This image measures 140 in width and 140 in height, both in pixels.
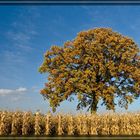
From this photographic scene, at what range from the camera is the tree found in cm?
3553

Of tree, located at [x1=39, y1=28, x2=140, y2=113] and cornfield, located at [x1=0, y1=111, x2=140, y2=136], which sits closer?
cornfield, located at [x1=0, y1=111, x2=140, y2=136]

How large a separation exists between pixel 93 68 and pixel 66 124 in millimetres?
14322

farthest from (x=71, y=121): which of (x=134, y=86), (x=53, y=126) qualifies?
(x=134, y=86)

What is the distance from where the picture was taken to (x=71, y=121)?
2253cm

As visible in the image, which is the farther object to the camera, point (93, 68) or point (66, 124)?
point (93, 68)

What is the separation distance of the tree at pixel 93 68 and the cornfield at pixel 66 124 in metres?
10.9

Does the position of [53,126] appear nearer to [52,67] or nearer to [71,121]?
[71,121]

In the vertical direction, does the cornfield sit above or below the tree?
below

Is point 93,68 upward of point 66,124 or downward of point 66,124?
upward

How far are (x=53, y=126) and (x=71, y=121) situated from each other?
4.10 feet

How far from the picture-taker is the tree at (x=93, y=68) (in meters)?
35.5

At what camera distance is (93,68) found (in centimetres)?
3625

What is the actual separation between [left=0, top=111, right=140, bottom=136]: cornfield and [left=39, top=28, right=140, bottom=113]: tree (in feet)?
35.7

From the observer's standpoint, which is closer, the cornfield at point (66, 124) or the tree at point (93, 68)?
the cornfield at point (66, 124)
